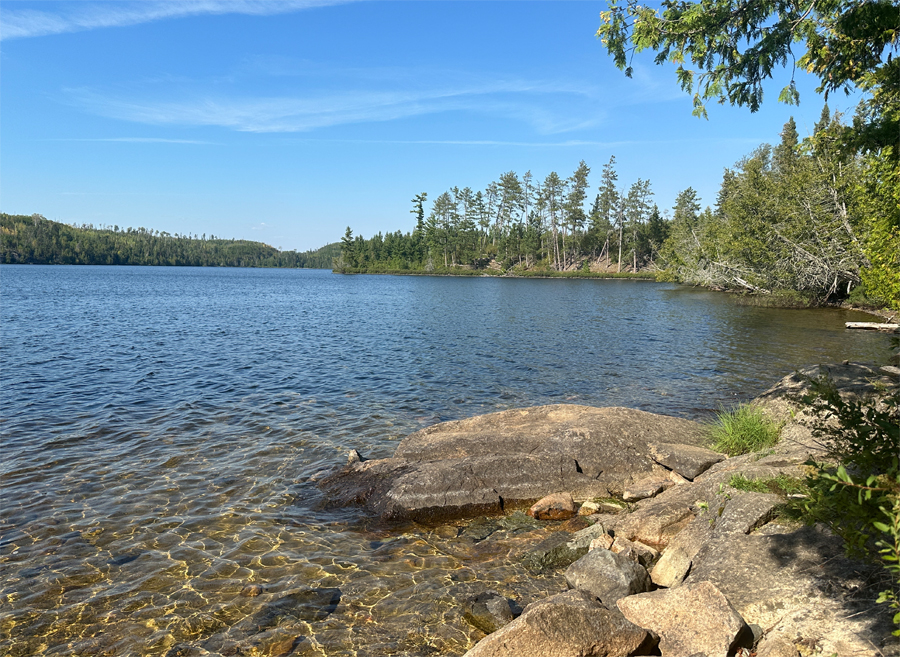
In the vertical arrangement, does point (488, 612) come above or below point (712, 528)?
below

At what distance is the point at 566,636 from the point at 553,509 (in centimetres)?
437

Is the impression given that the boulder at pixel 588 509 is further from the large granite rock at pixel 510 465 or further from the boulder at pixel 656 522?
the boulder at pixel 656 522

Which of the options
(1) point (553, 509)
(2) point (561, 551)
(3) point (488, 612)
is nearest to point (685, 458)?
(1) point (553, 509)

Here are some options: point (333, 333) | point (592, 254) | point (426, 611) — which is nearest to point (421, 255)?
point (592, 254)

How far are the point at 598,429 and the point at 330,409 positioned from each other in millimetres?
9100

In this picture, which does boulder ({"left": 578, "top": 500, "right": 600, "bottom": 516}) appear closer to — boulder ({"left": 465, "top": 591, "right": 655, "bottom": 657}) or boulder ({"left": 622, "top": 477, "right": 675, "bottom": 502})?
boulder ({"left": 622, "top": 477, "right": 675, "bottom": 502})

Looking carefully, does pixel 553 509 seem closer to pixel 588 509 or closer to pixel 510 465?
pixel 588 509

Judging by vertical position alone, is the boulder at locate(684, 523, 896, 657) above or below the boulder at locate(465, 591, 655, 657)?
above

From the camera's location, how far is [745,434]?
11.8 m

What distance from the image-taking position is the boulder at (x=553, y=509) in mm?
10195

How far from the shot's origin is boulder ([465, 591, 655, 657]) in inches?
229

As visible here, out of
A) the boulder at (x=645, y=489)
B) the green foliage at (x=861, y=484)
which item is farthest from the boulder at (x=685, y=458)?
the green foliage at (x=861, y=484)

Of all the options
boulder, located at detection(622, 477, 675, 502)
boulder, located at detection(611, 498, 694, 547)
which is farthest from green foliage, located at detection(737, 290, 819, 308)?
boulder, located at detection(611, 498, 694, 547)

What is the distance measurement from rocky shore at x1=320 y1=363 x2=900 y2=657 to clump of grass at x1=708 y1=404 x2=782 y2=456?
0.32 meters
